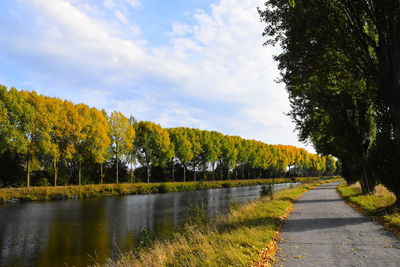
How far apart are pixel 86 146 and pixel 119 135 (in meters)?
6.93

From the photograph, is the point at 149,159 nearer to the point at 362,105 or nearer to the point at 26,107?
the point at 26,107

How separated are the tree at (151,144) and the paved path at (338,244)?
46645 millimetres

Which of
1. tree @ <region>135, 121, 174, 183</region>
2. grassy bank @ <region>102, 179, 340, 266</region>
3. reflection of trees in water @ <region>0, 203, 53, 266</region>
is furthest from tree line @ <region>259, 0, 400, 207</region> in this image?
tree @ <region>135, 121, 174, 183</region>

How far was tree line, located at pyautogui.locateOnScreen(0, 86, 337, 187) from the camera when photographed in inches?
1513

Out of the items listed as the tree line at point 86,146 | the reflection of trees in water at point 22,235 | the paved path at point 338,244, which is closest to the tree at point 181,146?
the tree line at point 86,146

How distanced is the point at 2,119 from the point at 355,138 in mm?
38633

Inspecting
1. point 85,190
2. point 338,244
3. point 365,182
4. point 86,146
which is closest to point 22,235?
point 338,244

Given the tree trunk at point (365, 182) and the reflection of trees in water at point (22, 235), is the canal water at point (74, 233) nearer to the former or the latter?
the reflection of trees in water at point (22, 235)

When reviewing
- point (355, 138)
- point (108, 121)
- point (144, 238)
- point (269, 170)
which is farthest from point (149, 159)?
point (269, 170)

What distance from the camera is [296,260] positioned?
303 inches

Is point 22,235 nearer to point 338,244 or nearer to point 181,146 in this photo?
point 338,244

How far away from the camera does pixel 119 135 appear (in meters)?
51.1

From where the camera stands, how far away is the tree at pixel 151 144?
58022 mm

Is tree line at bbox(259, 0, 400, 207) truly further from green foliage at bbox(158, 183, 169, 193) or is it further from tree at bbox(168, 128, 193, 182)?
tree at bbox(168, 128, 193, 182)
